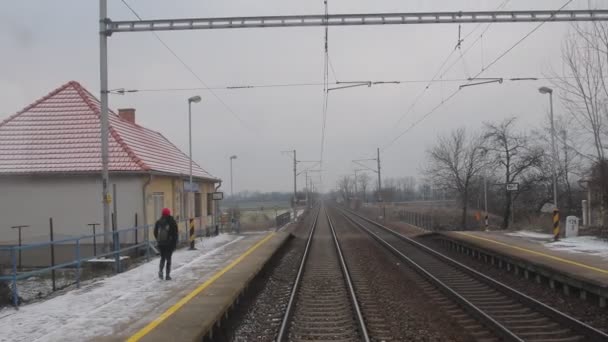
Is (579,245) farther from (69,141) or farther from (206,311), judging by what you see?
(69,141)

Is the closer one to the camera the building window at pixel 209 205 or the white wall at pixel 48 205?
the white wall at pixel 48 205

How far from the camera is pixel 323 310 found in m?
11.0

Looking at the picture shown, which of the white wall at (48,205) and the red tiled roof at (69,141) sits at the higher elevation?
the red tiled roof at (69,141)

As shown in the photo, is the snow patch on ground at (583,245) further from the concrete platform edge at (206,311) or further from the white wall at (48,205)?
the white wall at (48,205)

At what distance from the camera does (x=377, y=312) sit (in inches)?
415

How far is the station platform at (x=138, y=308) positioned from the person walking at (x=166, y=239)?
1.18 feet

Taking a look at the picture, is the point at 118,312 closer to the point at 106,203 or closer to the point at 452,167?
the point at 106,203

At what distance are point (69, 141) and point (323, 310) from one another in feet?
49.4

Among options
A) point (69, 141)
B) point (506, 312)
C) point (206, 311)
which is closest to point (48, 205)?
point (69, 141)

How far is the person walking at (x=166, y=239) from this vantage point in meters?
12.3

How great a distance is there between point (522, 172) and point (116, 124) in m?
35.4

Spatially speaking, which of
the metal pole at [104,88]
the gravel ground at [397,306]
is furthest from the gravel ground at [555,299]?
the metal pole at [104,88]

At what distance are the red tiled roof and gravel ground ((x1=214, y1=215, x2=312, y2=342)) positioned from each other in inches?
268

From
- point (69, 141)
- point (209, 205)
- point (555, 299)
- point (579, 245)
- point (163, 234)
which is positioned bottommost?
point (555, 299)
